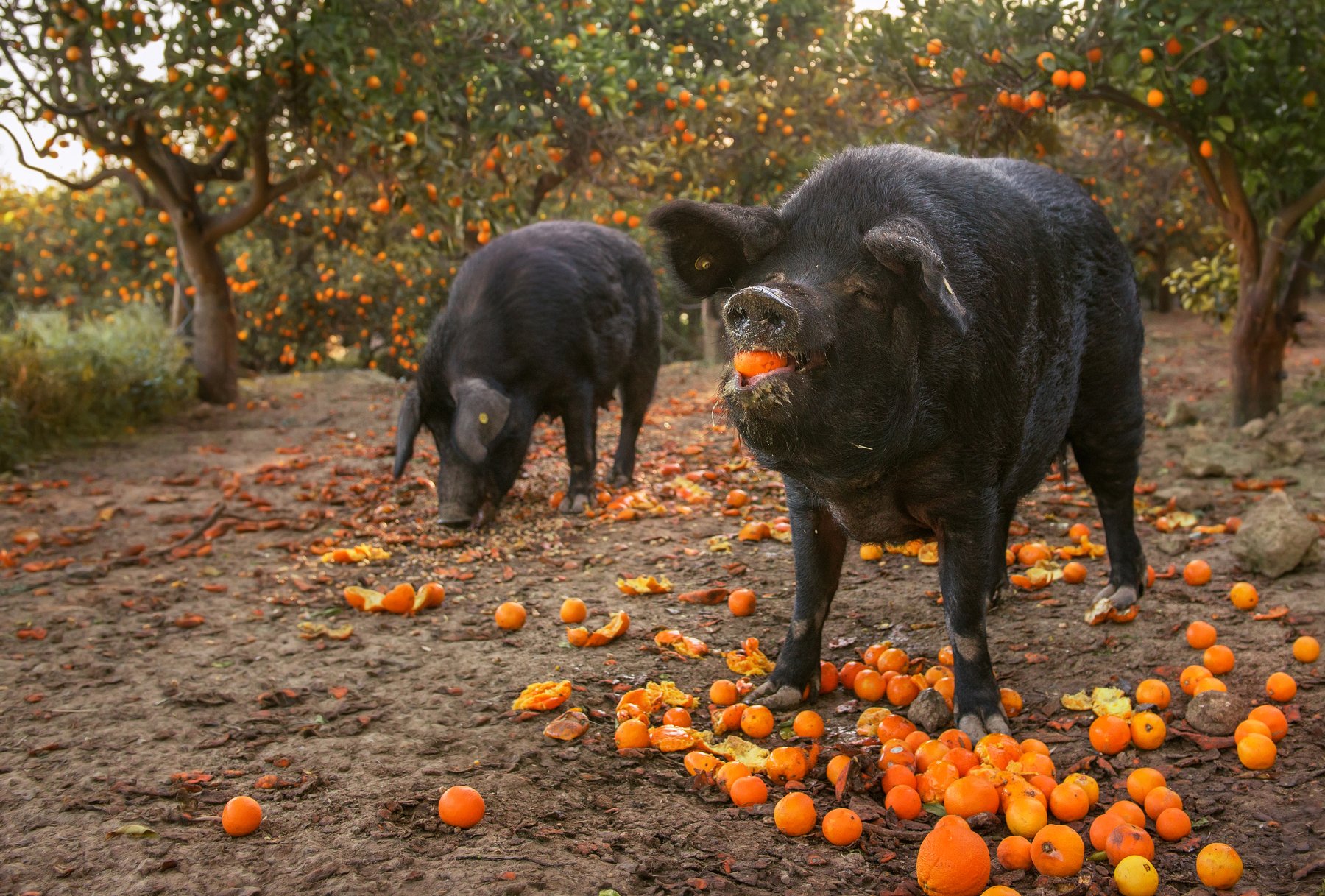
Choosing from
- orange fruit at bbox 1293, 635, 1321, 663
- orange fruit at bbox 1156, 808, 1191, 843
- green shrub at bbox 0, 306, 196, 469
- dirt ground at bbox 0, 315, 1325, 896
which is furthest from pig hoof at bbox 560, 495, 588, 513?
green shrub at bbox 0, 306, 196, 469

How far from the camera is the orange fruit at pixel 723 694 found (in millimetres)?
3768

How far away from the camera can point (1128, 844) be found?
8.80 ft

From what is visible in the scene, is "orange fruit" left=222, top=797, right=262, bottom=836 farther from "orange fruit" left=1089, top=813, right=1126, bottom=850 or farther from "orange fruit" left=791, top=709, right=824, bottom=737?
"orange fruit" left=1089, top=813, right=1126, bottom=850

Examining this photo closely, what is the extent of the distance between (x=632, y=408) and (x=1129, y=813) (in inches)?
209

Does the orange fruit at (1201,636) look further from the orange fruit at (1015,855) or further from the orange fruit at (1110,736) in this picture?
the orange fruit at (1015,855)

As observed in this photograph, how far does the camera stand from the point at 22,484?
8031 mm

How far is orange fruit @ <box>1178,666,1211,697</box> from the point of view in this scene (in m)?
3.61

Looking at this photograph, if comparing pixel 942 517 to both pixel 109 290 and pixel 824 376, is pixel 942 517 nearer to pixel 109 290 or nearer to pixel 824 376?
pixel 824 376

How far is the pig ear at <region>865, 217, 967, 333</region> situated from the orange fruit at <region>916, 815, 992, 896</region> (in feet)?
4.55

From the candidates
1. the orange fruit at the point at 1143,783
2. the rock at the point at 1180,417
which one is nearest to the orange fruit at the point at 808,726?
the orange fruit at the point at 1143,783

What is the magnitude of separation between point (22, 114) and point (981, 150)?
8.23 meters

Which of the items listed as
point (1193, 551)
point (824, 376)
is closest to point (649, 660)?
point (824, 376)

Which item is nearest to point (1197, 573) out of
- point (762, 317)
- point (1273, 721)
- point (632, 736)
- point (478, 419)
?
point (1273, 721)

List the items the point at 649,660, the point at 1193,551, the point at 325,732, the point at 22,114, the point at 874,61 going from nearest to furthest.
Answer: the point at 325,732 < the point at 649,660 < the point at 1193,551 < the point at 874,61 < the point at 22,114
